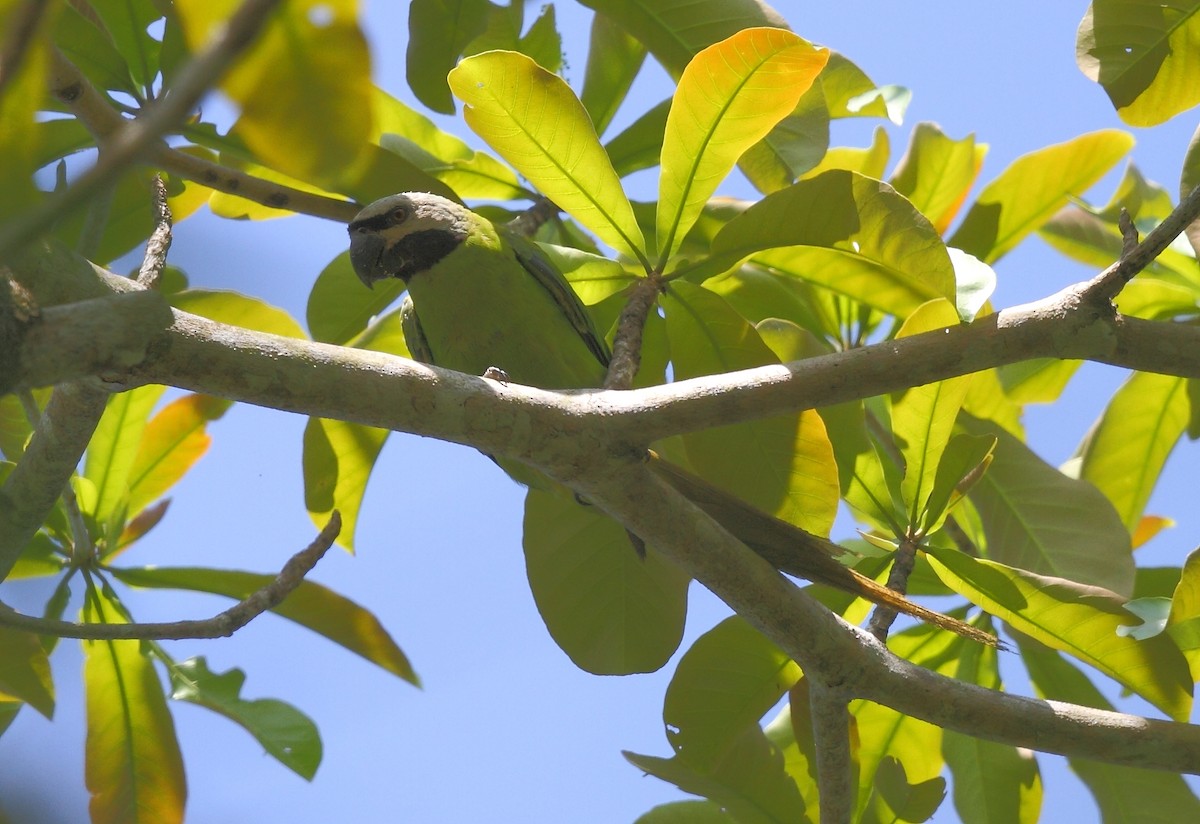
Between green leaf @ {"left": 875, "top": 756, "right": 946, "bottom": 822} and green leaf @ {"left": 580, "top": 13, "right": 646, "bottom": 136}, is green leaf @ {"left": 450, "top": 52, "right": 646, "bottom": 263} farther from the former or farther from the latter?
green leaf @ {"left": 875, "top": 756, "right": 946, "bottom": 822}

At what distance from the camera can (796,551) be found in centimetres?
174

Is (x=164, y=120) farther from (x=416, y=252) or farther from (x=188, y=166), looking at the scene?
(x=416, y=252)

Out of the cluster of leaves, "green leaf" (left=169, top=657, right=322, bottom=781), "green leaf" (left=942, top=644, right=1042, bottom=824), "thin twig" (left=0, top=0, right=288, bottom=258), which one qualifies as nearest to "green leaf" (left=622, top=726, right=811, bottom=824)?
the cluster of leaves

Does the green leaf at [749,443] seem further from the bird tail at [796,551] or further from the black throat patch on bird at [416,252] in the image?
the black throat patch on bird at [416,252]

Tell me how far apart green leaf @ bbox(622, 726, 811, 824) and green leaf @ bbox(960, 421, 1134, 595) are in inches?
29.0

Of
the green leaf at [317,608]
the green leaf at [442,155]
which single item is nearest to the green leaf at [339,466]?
the green leaf at [317,608]

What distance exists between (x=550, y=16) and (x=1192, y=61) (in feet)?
4.63

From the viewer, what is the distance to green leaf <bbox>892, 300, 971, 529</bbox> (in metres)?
1.91

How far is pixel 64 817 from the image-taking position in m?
0.44

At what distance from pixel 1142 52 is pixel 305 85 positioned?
6.03 ft

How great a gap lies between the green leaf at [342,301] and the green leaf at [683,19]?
2.72ft

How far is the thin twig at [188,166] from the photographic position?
159 centimetres

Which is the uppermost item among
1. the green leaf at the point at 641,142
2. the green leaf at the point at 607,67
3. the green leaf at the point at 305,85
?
the green leaf at the point at 607,67

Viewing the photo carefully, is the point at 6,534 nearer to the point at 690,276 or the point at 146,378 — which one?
the point at 146,378
